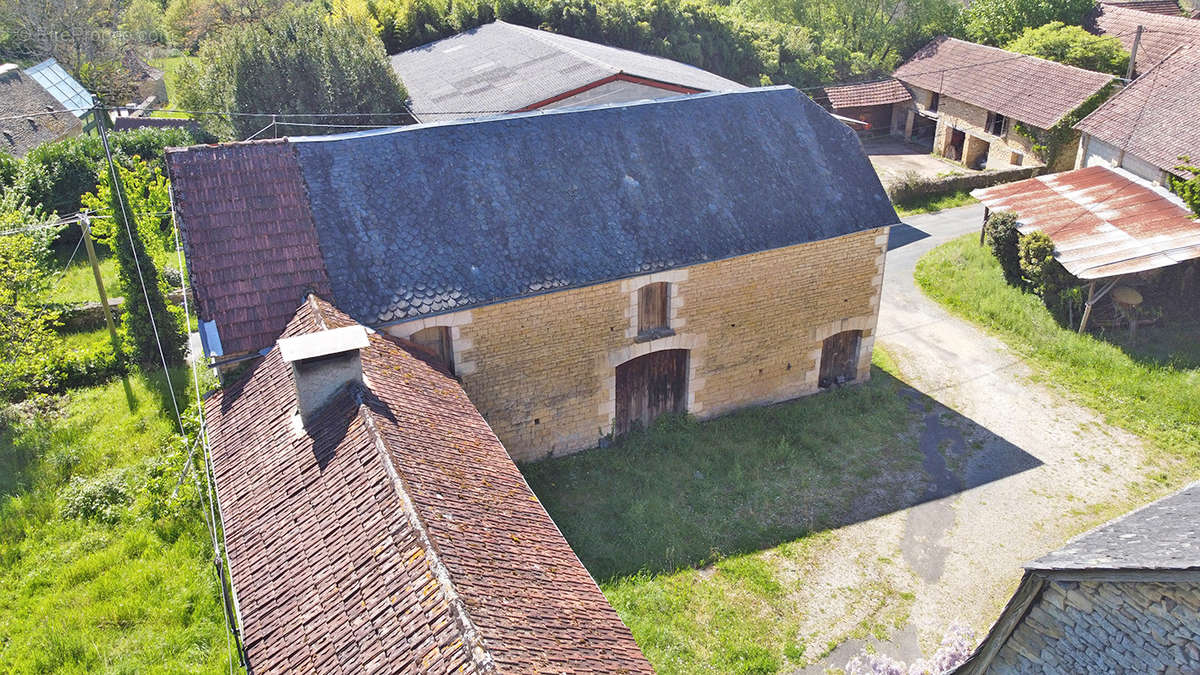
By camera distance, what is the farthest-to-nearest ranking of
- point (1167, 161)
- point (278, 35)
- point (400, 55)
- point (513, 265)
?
point (400, 55)
point (278, 35)
point (1167, 161)
point (513, 265)

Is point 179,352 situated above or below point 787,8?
below

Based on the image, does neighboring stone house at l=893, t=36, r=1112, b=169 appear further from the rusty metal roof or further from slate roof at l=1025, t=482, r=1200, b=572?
slate roof at l=1025, t=482, r=1200, b=572

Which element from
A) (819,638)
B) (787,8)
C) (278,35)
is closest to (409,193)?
(819,638)

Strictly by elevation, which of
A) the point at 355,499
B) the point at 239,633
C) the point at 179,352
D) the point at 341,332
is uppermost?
the point at 341,332

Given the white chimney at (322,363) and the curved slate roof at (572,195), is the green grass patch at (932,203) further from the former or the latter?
the white chimney at (322,363)

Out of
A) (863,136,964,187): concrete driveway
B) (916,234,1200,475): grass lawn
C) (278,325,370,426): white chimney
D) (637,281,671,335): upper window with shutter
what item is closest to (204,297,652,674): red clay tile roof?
(278,325,370,426): white chimney

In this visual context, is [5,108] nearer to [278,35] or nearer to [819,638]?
[278,35]

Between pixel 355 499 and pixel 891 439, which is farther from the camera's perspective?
pixel 891 439

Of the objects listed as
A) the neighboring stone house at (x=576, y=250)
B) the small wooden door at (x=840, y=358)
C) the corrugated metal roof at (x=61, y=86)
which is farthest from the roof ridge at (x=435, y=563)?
the small wooden door at (x=840, y=358)
